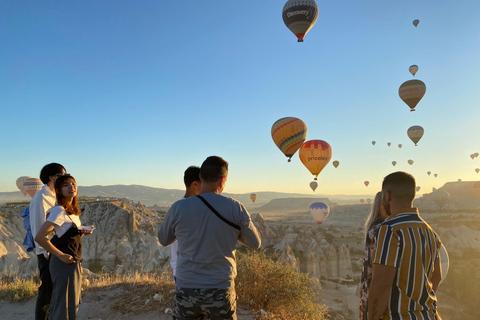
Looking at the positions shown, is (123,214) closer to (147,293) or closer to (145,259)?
(145,259)

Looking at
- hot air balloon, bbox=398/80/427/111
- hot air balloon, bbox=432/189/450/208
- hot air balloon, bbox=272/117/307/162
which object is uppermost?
hot air balloon, bbox=398/80/427/111

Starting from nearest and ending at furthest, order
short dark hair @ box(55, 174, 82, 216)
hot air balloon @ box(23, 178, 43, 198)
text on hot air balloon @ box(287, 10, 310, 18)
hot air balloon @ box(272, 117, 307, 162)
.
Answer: short dark hair @ box(55, 174, 82, 216) → text on hot air balloon @ box(287, 10, 310, 18) → hot air balloon @ box(272, 117, 307, 162) → hot air balloon @ box(23, 178, 43, 198)

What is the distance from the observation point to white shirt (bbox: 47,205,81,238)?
3.12m

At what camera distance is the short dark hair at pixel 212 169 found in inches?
102

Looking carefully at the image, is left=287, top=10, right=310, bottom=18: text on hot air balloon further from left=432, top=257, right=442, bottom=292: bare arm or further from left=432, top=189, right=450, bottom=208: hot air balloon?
left=432, top=189, right=450, bottom=208: hot air balloon

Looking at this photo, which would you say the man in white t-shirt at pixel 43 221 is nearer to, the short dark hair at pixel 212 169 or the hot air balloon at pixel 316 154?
the short dark hair at pixel 212 169

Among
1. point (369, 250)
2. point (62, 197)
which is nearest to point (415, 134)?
point (369, 250)

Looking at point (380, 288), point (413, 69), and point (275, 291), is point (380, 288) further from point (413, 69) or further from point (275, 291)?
point (413, 69)

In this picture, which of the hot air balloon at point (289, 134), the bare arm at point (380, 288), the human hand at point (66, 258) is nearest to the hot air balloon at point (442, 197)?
the hot air balloon at point (289, 134)

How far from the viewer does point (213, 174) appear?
103 inches

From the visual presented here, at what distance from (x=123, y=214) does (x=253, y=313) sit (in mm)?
28470

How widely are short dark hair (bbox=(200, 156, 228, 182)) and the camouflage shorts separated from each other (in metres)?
0.90

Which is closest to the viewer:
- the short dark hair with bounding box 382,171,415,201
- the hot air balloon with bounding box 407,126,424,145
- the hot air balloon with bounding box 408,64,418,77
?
the short dark hair with bounding box 382,171,415,201

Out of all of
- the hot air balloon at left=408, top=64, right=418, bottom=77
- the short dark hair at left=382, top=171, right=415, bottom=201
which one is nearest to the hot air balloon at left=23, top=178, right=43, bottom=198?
the short dark hair at left=382, top=171, right=415, bottom=201
